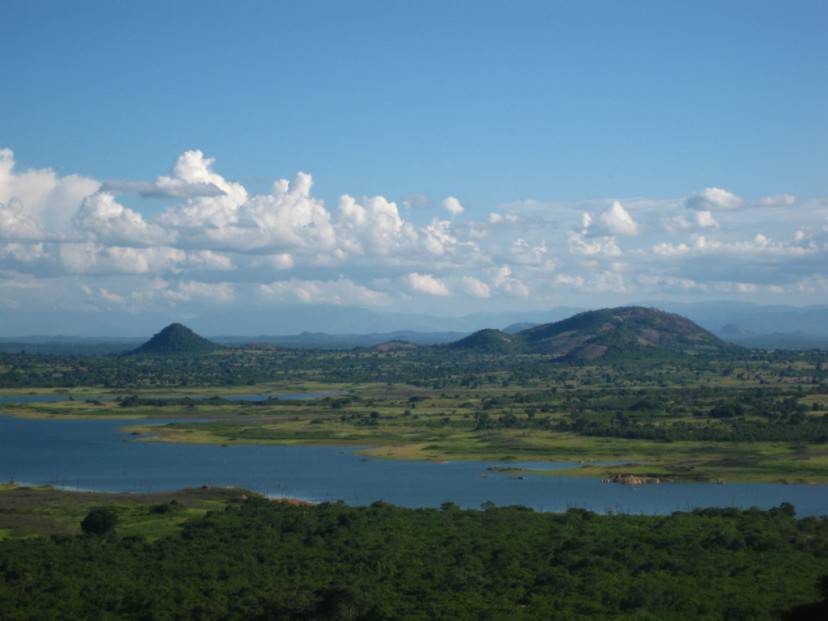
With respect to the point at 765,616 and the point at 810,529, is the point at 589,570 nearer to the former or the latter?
the point at 765,616

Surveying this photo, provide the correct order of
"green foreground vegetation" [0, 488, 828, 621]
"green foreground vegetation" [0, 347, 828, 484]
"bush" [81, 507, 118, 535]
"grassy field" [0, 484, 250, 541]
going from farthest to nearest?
"green foreground vegetation" [0, 347, 828, 484] → "grassy field" [0, 484, 250, 541] → "bush" [81, 507, 118, 535] → "green foreground vegetation" [0, 488, 828, 621]

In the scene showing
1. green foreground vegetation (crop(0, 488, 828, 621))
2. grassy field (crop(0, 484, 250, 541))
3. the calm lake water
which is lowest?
the calm lake water

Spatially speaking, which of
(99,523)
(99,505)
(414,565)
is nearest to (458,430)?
(99,505)

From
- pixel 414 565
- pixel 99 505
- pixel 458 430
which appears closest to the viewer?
pixel 414 565

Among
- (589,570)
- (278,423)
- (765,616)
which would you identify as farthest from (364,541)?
(278,423)

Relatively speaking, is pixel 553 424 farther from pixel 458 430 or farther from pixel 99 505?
pixel 99 505

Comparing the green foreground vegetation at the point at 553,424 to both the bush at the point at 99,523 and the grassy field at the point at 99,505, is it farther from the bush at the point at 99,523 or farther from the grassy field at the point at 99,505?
the bush at the point at 99,523

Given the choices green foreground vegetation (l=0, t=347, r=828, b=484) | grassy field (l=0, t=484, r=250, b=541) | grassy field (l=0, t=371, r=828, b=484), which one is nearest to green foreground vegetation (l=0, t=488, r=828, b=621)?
grassy field (l=0, t=484, r=250, b=541)

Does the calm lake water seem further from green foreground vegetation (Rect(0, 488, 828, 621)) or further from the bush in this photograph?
the bush
